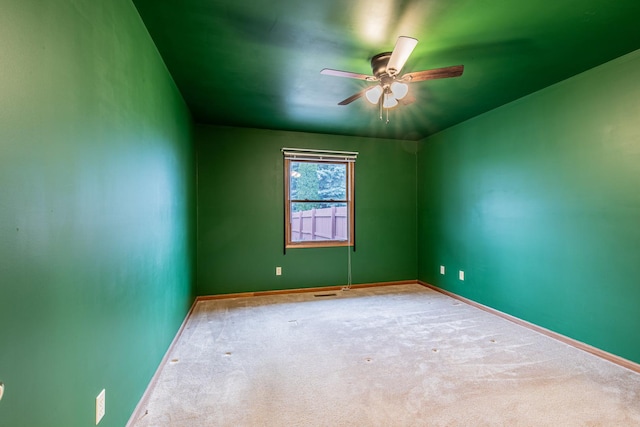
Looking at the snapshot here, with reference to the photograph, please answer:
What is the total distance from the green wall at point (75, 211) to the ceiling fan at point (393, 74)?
1.24 m

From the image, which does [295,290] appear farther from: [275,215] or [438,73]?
[438,73]

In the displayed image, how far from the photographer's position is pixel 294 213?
4625 mm

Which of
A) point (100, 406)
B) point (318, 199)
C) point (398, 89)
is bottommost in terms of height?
point (100, 406)

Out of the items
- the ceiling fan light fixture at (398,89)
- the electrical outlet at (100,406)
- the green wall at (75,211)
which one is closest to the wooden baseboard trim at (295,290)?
the green wall at (75,211)

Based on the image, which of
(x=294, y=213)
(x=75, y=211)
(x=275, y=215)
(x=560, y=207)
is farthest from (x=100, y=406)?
(x=560, y=207)

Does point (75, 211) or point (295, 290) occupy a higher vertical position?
point (75, 211)

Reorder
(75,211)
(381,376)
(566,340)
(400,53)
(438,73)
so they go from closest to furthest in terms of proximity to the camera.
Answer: (75,211) < (400,53) < (438,73) < (381,376) < (566,340)

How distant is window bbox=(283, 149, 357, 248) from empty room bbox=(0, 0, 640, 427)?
64mm

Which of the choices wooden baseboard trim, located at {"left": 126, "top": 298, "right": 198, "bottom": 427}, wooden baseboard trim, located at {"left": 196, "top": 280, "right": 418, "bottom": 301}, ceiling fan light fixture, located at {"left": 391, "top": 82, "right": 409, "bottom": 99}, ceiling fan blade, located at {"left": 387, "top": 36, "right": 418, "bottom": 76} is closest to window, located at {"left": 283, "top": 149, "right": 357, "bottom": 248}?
wooden baseboard trim, located at {"left": 196, "top": 280, "right": 418, "bottom": 301}

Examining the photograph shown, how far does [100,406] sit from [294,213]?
135 inches

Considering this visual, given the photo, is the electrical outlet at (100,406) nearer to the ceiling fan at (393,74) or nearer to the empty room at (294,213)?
the empty room at (294,213)

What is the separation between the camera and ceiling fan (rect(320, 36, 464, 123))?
6.45 feet

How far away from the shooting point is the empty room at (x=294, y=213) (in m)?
A: 1.07

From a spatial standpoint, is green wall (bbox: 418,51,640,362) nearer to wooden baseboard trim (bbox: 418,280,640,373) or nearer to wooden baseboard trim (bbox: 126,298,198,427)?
wooden baseboard trim (bbox: 418,280,640,373)
